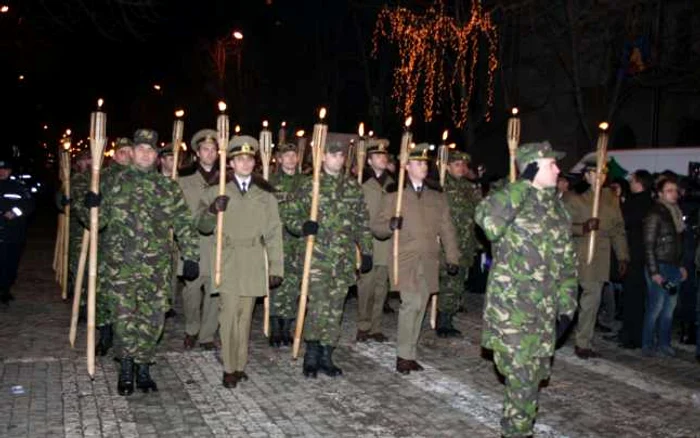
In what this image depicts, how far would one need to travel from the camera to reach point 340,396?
8.39 m

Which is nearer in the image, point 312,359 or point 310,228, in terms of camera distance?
point 310,228

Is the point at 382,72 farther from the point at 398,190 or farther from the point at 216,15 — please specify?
the point at 398,190

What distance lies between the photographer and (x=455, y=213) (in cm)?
1227

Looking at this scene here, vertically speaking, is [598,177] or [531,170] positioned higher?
[598,177]

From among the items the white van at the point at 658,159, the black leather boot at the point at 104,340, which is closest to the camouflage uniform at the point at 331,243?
the black leather boot at the point at 104,340

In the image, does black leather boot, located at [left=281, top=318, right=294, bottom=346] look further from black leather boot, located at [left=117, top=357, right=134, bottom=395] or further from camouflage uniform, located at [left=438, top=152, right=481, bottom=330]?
black leather boot, located at [left=117, top=357, right=134, bottom=395]

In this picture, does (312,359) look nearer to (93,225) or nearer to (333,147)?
(333,147)

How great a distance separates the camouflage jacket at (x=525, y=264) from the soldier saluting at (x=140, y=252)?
3108 mm

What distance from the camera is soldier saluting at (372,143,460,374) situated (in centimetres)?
921

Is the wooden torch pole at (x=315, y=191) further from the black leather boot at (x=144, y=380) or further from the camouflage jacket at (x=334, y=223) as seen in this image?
the black leather boot at (x=144, y=380)

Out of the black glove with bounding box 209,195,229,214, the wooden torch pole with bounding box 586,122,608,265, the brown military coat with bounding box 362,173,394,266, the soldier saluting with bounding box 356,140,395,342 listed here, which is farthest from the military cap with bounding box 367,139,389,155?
the black glove with bounding box 209,195,229,214

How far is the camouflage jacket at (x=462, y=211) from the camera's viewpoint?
12.2 m

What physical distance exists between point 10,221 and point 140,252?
5.83m

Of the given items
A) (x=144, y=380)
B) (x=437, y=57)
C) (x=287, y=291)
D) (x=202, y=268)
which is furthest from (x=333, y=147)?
(x=437, y=57)
